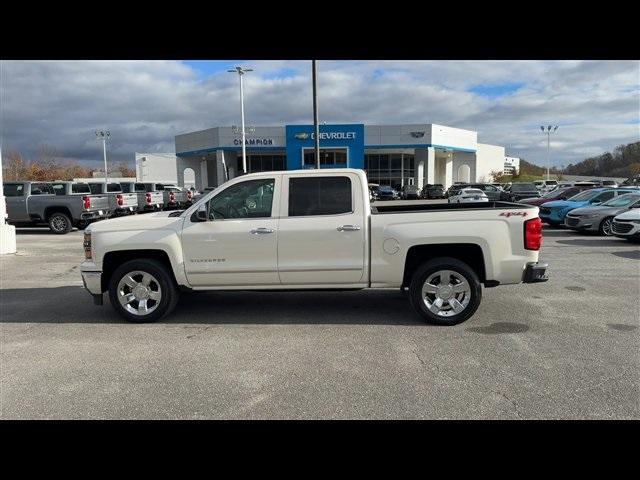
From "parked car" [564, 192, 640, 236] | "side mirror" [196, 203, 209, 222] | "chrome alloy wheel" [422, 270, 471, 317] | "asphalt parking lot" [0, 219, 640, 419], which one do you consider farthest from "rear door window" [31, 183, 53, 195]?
"parked car" [564, 192, 640, 236]

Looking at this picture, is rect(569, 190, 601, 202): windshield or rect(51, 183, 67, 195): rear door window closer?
rect(569, 190, 601, 202): windshield

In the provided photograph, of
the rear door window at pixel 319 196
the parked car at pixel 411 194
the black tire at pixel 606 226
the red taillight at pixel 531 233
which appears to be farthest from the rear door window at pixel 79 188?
the parked car at pixel 411 194

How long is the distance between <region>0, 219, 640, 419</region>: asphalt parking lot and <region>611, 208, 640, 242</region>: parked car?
5.82 metres

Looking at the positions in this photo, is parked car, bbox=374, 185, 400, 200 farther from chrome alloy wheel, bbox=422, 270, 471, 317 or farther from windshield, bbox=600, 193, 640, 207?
chrome alloy wheel, bbox=422, 270, 471, 317

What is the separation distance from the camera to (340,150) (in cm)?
4281

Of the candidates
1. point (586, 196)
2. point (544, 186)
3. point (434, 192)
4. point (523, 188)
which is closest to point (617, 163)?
point (544, 186)

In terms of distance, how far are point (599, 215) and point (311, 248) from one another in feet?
41.1

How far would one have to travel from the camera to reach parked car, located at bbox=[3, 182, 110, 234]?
16375 mm

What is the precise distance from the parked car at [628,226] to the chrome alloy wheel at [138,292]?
1234 cm
